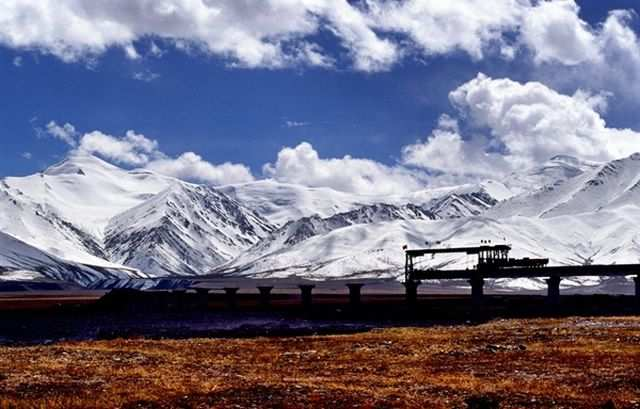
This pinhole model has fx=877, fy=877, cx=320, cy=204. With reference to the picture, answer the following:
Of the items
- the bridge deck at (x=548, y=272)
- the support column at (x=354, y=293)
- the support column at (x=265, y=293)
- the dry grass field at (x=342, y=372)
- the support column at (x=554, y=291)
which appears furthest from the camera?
the support column at (x=265, y=293)

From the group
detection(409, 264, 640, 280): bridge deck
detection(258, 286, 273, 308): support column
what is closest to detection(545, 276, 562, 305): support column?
detection(409, 264, 640, 280): bridge deck

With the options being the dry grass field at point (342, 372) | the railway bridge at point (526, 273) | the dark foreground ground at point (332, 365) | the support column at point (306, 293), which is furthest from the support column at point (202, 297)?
the dry grass field at point (342, 372)

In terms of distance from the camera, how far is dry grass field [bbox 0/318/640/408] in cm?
3462

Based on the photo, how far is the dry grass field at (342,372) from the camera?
114 ft

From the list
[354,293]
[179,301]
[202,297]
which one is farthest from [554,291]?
[202,297]

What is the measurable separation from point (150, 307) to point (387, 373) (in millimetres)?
82874

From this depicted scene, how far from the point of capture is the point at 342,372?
45.3m

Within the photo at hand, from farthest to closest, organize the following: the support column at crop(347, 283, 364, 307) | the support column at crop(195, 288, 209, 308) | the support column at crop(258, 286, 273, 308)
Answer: the support column at crop(195, 288, 209, 308) < the support column at crop(258, 286, 273, 308) < the support column at crop(347, 283, 364, 307)

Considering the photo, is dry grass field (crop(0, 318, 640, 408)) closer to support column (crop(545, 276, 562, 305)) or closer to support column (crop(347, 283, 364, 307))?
support column (crop(545, 276, 562, 305))

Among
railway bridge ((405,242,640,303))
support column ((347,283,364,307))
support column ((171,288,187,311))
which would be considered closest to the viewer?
railway bridge ((405,242,640,303))

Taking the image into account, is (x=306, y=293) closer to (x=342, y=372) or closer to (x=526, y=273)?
(x=526, y=273)

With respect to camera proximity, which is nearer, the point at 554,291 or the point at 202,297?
the point at 554,291

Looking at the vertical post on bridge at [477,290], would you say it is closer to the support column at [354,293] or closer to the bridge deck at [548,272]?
the bridge deck at [548,272]

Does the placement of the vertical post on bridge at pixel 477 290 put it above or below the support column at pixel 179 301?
above
